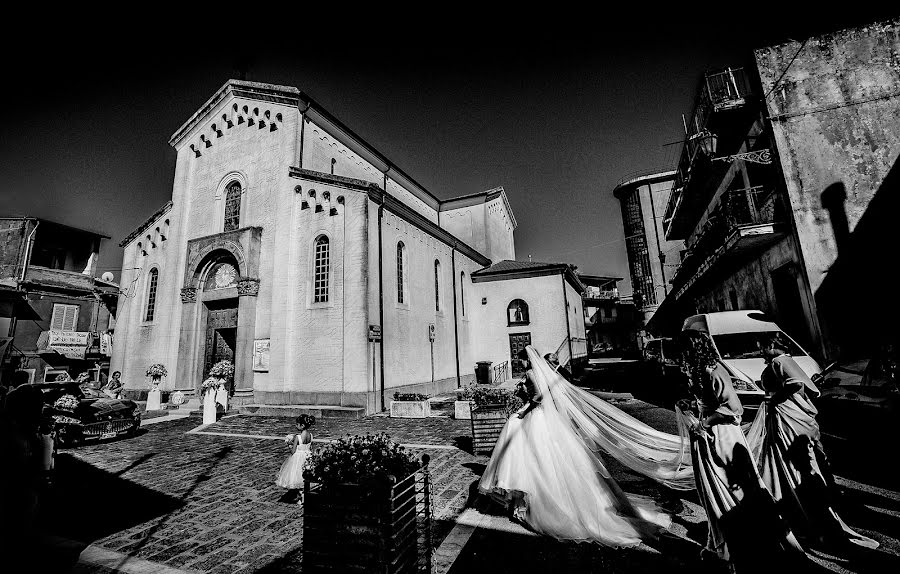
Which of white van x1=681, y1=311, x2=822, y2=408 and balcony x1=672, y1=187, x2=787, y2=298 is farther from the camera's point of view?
balcony x1=672, y1=187, x2=787, y2=298

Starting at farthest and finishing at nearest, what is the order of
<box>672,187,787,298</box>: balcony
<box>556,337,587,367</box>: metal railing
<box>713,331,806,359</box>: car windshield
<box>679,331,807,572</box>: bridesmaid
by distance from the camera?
1. <box>556,337,587,367</box>: metal railing
2. <box>713,331,806,359</box>: car windshield
3. <box>672,187,787,298</box>: balcony
4. <box>679,331,807,572</box>: bridesmaid

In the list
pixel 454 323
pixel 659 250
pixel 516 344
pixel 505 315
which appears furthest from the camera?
pixel 659 250

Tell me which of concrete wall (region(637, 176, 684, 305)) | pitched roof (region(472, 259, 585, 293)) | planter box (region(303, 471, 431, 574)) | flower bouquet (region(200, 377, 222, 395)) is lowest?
planter box (region(303, 471, 431, 574))

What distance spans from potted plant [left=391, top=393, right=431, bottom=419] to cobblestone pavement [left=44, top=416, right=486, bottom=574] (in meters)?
1.81

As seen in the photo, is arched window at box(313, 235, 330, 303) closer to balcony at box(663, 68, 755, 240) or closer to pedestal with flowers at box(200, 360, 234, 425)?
pedestal with flowers at box(200, 360, 234, 425)

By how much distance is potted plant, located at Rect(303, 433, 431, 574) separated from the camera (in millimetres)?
2922

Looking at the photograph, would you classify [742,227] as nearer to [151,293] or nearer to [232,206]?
[232,206]

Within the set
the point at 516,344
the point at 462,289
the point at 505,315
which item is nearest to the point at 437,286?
the point at 462,289

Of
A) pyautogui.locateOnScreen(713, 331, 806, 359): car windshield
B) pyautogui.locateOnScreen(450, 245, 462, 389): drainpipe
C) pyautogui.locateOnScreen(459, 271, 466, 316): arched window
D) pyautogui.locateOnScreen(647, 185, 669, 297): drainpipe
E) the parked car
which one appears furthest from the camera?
pyautogui.locateOnScreen(647, 185, 669, 297): drainpipe

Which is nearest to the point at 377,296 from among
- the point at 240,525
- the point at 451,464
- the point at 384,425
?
the point at 384,425

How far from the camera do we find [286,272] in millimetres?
15836

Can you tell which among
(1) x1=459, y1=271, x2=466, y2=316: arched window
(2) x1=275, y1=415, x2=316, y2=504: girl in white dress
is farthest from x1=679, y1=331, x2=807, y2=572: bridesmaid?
(1) x1=459, y1=271, x2=466, y2=316: arched window

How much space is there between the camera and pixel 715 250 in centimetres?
1562

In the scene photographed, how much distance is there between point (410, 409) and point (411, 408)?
6 cm
